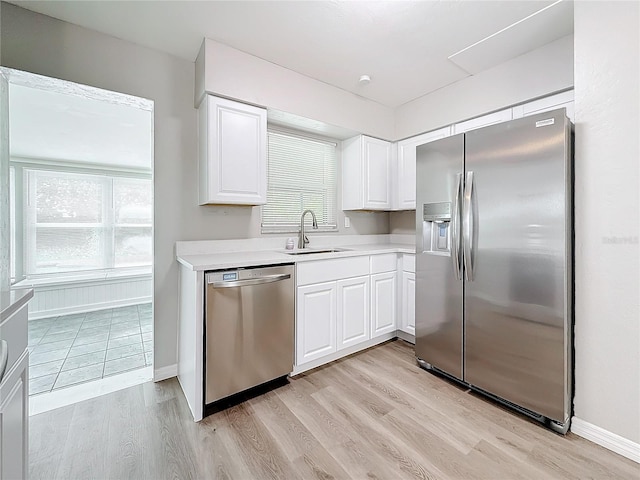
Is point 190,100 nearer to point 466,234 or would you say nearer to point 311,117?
point 311,117

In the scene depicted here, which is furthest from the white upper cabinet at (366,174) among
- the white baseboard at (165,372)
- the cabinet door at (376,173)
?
the white baseboard at (165,372)

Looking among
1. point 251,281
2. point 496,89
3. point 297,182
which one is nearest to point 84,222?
point 297,182

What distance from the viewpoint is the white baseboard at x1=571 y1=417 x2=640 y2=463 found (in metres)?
1.48

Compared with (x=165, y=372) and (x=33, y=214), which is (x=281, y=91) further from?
(x=33, y=214)

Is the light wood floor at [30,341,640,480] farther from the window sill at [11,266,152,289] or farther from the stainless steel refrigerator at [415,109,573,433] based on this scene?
the window sill at [11,266,152,289]

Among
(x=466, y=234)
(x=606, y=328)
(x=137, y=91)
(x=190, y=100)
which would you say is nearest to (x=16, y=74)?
(x=137, y=91)

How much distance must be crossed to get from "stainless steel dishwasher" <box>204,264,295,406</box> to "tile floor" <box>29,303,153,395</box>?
121cm

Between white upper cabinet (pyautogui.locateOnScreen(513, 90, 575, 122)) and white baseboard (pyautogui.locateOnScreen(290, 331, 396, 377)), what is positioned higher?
white upper cabinet (pyautogui.locateOnScreen(513, 90, 575, 122))

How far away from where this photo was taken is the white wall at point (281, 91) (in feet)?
7.06

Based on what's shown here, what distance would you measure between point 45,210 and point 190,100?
347 centimetres

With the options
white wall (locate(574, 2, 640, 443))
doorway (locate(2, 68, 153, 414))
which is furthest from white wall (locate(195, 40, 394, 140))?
white wall (locate(574, 2, 640, 443))

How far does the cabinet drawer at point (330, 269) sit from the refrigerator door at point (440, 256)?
0.50 metres

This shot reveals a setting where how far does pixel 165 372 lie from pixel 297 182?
2.07 meters

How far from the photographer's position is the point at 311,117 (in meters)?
2.67
